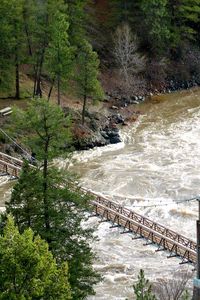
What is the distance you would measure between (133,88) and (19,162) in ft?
77.3

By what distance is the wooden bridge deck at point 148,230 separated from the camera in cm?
2841

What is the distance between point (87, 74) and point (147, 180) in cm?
1035

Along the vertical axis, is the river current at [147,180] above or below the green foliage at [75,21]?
below

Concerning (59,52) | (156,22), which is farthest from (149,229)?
(156,22)

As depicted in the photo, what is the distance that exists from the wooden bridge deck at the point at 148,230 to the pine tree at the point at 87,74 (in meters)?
16.4

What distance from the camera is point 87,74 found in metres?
47.0

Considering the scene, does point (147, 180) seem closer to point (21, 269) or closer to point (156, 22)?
point (21, 269)

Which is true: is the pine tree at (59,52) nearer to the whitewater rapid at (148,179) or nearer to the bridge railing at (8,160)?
the whitewater rapid at (148,179)

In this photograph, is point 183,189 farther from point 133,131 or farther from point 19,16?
point 19,16

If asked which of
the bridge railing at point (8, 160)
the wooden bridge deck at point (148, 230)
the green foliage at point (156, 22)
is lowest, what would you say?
the wooden bridge deck at point (148, 230)

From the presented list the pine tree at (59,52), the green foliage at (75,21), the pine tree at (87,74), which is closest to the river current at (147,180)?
the pine tree at (87,74)

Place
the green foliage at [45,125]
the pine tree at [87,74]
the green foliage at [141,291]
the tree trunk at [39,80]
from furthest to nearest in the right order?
1. the tree trunk at [39,80]
2. the pine tree at [87,74]
3. the green foliage at [45,125]
4. the green foliage at [141,291]

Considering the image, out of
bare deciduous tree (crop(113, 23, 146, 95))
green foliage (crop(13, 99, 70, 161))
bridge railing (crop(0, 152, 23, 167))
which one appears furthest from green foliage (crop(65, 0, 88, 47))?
green foliage (crop(13, 99, 70, 161))

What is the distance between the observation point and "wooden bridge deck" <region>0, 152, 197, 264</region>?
1118 inches
